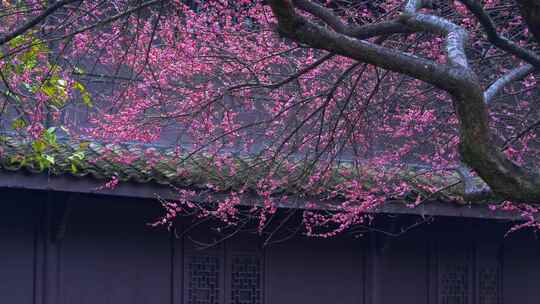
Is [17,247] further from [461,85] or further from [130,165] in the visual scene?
[461,85]

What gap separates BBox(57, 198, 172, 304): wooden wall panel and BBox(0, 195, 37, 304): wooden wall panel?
0.31 meters

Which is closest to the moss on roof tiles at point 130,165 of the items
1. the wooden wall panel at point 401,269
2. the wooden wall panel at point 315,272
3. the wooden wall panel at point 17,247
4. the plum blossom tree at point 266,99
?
the plum blossom tree at point 266,99

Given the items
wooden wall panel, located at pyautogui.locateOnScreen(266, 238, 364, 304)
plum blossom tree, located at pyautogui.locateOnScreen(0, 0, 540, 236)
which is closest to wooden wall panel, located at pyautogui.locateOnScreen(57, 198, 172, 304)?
plum blossom tree, located at pyautogui.locateOnScreen(0, 0, 540, 236)

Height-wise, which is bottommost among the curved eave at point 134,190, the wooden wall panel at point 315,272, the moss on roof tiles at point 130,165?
the wooden wall panel at point 315,272

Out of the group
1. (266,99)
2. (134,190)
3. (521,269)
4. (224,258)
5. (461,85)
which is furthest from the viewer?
(521,269)

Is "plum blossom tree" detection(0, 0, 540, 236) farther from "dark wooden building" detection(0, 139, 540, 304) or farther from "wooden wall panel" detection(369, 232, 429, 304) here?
"wooden wall panel" detection(369, 232, 429, 304)

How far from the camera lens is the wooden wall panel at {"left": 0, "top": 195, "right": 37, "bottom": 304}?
9.76m

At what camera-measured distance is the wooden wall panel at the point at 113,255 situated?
33.3ft

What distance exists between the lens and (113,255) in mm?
10383

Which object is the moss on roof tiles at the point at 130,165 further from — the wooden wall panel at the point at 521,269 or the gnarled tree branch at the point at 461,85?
the gnarled tree branch at the point at 461,85

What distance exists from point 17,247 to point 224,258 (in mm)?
2235

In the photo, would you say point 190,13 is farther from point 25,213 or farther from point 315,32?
point 315,32

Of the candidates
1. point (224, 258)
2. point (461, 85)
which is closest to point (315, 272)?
point (224, 258)

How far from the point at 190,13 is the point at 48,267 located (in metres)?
2.67
